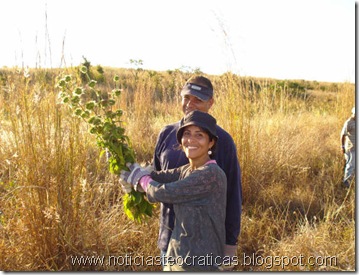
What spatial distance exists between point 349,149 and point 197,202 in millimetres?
3801

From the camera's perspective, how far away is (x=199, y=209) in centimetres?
184

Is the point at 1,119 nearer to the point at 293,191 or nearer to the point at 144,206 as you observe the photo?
the point at 144,206

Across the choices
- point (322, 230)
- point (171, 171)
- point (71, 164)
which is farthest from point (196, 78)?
point (322, 230)

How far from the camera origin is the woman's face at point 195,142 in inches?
74.9

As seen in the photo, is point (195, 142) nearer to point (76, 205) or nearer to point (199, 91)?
point (199, 91)

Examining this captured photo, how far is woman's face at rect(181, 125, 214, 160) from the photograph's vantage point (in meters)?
1.90

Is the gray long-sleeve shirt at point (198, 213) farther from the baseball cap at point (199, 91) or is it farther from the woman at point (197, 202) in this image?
the baseball cap at point (199, 91)

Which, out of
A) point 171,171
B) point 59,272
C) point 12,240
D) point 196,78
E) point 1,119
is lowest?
point 59,272

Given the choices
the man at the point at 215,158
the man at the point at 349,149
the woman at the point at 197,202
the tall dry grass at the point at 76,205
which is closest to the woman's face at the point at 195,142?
the woman at the point at 197,202

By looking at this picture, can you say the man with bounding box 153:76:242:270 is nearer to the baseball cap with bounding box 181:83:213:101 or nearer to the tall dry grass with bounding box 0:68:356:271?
the baseball cap with bounding box 181:83:213:101

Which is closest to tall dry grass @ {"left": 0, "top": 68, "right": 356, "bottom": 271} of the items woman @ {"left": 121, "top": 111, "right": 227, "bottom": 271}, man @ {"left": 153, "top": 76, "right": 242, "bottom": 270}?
man @ {"left": 153, "top": 76, "right": 242, "bottom": 270}

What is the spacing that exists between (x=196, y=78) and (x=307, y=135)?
14.4ft

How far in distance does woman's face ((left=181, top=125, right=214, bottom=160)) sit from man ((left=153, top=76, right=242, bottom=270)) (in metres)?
0.28

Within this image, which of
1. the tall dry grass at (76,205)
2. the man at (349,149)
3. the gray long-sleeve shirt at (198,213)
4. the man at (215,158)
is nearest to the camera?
the gray long-sleeve shirt at (198,213)
